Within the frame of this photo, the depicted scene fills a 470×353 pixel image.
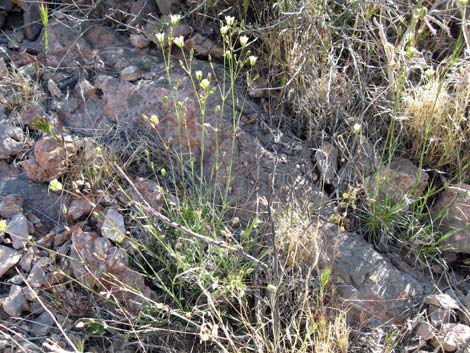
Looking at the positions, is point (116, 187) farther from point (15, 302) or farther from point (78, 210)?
point (15, 302)

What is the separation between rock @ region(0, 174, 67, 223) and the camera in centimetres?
267

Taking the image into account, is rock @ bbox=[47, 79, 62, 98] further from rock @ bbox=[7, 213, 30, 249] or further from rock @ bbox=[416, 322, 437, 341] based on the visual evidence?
rock @ bbox=[416, 322, 437, 341]

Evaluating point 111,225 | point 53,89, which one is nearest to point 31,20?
point 53,89

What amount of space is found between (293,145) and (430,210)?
0.73m

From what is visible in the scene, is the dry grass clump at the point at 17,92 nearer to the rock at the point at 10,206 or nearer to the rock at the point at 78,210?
the rock at the point at 10,206

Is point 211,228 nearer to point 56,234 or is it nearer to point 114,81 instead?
point 56,234

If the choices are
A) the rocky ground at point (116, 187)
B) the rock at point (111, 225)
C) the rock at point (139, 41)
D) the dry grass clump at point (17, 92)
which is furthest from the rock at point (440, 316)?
the dry grass clump at point (17, 92)

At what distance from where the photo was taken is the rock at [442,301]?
8.09 ft

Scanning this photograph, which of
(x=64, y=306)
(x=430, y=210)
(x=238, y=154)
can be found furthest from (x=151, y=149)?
(x=430, y=210)

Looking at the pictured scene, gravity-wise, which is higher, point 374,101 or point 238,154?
point 374,101

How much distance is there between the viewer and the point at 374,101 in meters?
2.92

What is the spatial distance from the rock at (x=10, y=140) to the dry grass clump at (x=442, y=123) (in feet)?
6.07

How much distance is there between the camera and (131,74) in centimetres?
303

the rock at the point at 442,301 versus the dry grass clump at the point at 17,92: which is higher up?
the dry grass clump at the point at 17,92
